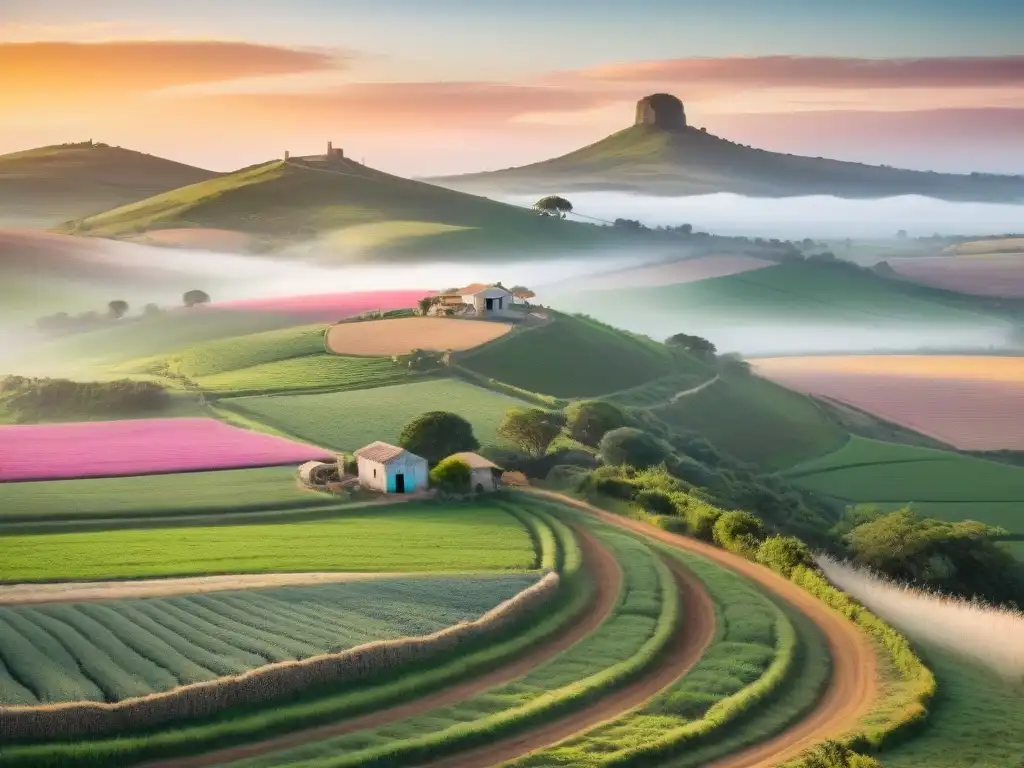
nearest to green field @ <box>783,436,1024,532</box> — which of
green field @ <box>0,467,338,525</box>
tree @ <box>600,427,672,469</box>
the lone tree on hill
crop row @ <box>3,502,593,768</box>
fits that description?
tree @ <box>600,427,672,469</box>

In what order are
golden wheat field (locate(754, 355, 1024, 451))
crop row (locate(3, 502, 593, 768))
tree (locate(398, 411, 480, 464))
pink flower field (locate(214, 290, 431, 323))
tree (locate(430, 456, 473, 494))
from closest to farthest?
1. crop row (locate(3, 502, 593, 768))
2. tree (locate(430, 456, 473, 494))
3. tree (locate(398, 411, 480, 464))
4. golden wheat field (locate(754, 355, 1024, 451))
5. pink flower field (locate(214, 290, 431, 323))

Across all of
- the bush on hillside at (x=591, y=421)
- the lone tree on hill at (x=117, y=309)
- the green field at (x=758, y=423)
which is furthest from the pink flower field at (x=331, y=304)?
the bush on hillside at (x=591, y=421)

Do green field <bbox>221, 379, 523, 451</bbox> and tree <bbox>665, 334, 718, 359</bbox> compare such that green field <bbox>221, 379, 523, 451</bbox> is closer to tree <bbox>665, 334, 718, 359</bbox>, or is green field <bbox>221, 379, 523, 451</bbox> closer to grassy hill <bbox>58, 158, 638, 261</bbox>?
tree <bbox>665, 334, 718, 359</bbox>

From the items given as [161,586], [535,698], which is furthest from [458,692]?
→ [161,586]

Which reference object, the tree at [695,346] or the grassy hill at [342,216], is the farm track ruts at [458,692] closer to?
the tree at [695,346]

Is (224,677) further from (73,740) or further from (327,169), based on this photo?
(327,169)

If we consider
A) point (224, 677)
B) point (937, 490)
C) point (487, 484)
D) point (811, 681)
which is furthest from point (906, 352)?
point (224, 677)

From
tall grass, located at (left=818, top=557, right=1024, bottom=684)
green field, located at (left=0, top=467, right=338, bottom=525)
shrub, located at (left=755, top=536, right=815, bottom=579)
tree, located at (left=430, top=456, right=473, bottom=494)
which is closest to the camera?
tall grass, located at (left=818, top=557, right=1024, bottom=684)
